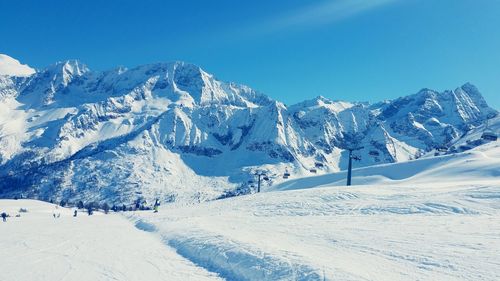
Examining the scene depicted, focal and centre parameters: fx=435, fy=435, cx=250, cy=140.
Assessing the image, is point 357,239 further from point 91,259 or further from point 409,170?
point 409,170

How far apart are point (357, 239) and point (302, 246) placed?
272 cm

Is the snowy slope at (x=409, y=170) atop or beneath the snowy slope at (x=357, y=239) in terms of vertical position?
atop

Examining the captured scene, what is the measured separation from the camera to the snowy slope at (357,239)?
15500 mm

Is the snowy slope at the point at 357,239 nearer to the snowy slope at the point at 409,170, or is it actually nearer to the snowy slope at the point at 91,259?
the snowy slope at the point at 91,259

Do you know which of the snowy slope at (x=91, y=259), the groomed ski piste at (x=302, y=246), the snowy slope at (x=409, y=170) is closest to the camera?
the groomed ski piste at (x=302, y=246)

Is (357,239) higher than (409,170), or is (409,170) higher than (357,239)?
(409,170)

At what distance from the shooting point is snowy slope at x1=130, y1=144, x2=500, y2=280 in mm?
15500

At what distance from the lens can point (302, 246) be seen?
20438 millimetres

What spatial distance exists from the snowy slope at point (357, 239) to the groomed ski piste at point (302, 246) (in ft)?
0.14

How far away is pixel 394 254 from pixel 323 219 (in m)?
11.8

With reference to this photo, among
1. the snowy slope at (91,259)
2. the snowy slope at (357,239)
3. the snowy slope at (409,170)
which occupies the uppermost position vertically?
the snowy slope at (409,170)

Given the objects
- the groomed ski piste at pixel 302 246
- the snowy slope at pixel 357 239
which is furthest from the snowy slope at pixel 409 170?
the groomed ski piste at pixel 302 246

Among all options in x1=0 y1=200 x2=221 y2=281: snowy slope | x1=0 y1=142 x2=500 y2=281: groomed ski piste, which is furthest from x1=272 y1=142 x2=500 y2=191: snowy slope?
x1=0 y1=200 x2=221 y2=281: snowy slope

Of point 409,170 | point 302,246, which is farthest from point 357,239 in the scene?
point 409,170
